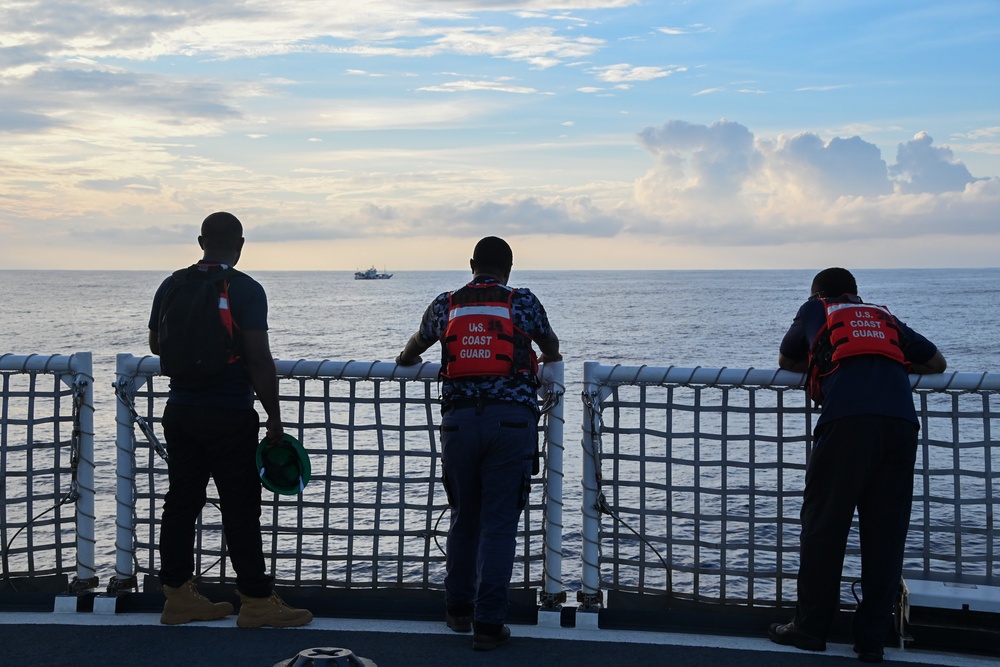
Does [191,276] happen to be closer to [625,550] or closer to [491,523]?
[491,523]

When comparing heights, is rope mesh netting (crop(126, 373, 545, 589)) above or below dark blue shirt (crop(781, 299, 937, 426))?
below

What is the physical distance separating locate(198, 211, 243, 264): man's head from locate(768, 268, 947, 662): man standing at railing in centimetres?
257

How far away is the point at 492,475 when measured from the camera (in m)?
4.44

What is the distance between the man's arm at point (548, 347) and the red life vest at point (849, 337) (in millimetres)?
1176

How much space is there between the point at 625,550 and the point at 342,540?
175 inches

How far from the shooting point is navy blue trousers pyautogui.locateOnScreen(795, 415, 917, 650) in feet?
14.2

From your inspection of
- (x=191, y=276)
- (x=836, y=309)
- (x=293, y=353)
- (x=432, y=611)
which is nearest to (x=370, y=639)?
(x=432, y=611)

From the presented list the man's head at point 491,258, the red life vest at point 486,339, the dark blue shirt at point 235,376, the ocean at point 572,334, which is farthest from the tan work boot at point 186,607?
the ocean at point 572,334

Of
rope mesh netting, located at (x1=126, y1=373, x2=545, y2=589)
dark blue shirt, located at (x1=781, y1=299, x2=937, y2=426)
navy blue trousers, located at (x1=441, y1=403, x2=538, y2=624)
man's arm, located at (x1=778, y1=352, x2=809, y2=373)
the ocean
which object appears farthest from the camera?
the ocean

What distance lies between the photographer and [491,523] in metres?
4.46

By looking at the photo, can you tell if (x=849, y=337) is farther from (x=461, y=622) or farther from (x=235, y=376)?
(x=235, y=376)

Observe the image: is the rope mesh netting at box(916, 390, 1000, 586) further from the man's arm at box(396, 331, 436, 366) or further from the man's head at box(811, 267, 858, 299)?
the man's arm at box(396, 331, 436, 366)

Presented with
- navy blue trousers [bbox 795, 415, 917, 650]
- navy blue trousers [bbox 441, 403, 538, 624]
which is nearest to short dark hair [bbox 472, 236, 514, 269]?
navy blue trousers [bbox 441, 403, 538, 624]

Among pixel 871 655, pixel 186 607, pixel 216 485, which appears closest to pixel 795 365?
pixel 871 655
